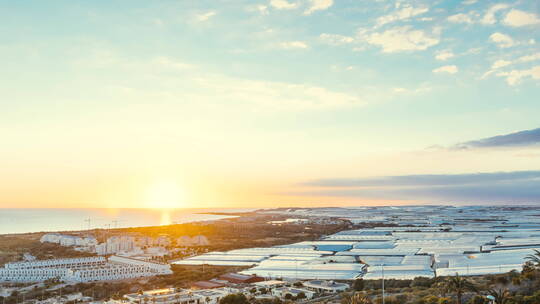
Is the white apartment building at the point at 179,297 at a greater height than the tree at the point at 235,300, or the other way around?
the tree at the point at 235,300

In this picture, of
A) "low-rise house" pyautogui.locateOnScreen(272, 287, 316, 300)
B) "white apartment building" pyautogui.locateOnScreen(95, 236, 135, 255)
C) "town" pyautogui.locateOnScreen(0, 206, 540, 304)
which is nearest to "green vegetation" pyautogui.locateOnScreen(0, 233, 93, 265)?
"town" pyautogui.locateOnScreen(0, 206, 540, 304)

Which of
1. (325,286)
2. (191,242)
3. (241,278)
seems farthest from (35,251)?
(325,286)

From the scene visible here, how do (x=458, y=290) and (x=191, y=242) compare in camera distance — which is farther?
(x=191, y=242)

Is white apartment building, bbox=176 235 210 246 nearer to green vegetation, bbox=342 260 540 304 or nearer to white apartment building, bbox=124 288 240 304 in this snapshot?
white apartment building, bbox=124 288 240 304

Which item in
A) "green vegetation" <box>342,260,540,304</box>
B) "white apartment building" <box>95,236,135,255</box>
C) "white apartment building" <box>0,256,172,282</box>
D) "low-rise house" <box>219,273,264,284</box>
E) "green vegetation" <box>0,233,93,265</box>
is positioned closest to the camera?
"green vegetation" <box>342,260,540,304</box>

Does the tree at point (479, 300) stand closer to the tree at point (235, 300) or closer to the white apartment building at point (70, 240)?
the tree at point (235, 300)

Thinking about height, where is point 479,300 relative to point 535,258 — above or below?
below

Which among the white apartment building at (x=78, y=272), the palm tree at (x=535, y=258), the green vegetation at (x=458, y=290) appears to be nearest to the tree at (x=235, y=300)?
the green vegetation at (x=458, y=290)

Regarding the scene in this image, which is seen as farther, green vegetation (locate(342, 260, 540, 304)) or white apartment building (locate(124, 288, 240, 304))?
white apartment building (locate(124, 288, 240, 304))

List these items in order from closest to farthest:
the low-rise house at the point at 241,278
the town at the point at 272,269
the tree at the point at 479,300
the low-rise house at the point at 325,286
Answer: the tree at the point at 479,300 < the town at the point at 272,269 < the low-rise house at the point at 325,286 < the low-rise house at the point at 241,278

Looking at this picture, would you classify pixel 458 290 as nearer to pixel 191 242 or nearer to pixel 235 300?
pixel 235 300

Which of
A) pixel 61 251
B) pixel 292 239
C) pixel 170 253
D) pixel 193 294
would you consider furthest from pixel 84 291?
pixel 292 239

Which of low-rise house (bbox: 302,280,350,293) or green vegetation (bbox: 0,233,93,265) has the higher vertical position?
green vegetation (bbox: 0,233,93,265)
